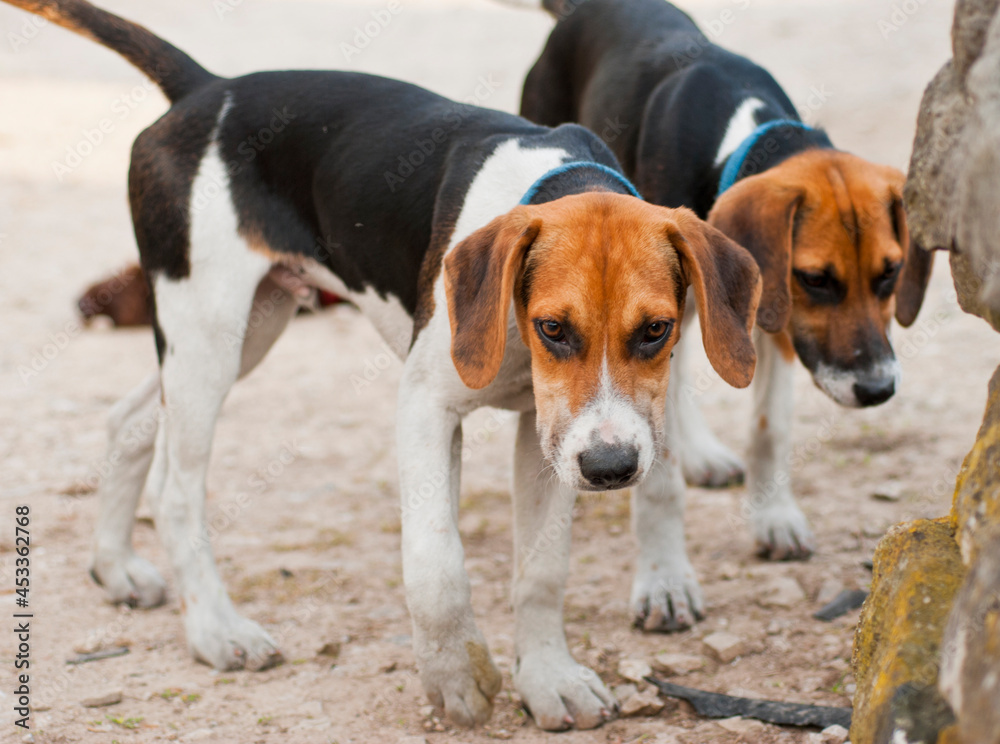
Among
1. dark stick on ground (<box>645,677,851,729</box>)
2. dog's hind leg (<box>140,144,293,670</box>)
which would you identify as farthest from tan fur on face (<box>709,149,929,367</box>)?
dog's hind leg (<box>140,144,293,670</box>)

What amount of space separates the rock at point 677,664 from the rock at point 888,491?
1965 mm

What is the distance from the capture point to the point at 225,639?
423 cm

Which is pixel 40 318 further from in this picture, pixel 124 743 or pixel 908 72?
pixel 908 72

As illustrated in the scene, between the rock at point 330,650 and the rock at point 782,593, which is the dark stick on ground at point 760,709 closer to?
the rock at point 782,593

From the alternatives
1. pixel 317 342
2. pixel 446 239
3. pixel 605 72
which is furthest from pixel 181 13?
pixel 446 239


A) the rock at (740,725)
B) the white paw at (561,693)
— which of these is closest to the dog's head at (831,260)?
the rock at (740,725)

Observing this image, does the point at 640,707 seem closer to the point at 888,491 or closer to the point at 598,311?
the point at 598,311

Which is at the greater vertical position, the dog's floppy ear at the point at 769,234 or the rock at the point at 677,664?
the dog's floppy ear at the point at 769,234

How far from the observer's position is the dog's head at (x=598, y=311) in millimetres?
3082

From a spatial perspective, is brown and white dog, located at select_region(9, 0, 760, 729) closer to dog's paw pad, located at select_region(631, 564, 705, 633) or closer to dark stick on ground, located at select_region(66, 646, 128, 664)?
dog's paw pad, located at select_region(631, 564, 705, 633)

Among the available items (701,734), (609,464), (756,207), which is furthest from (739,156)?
(701,734)

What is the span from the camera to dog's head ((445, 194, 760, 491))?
3082mm

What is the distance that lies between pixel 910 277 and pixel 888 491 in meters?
1.56

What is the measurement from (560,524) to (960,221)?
1.88 m
